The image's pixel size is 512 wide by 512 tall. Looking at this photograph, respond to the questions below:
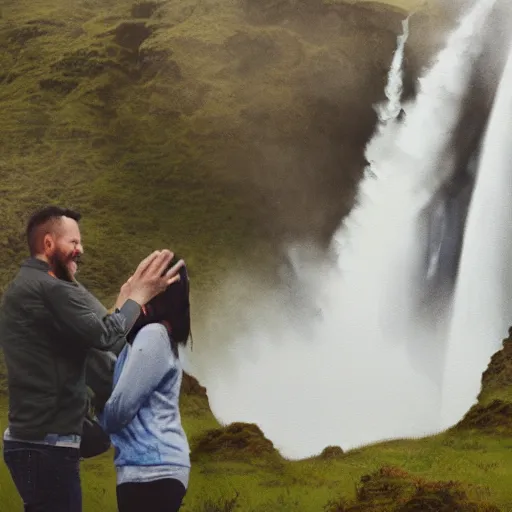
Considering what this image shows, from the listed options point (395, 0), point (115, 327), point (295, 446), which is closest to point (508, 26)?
point (395, 0)

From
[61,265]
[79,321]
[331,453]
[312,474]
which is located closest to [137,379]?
[79,321]

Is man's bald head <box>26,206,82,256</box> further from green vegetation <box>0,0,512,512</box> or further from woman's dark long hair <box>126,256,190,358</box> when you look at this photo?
green vegetation <box>0,0,512,512</box>

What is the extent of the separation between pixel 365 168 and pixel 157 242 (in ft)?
6.54

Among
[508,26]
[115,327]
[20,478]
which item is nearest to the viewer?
[20,478]

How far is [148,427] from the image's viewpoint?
2.73 metres

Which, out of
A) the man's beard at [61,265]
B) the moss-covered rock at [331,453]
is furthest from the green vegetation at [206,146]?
the man's beard at [61,265]

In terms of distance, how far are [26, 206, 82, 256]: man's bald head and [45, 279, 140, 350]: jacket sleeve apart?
37 cm

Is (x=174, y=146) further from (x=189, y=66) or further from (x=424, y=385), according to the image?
(x=424, y=385)

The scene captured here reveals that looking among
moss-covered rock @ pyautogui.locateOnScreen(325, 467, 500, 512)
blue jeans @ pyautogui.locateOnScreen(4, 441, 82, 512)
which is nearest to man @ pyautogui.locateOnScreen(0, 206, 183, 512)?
blue jeans @ pyautogui.locateOnScreen(4, 441, 82, 512)

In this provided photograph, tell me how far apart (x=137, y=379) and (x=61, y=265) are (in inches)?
32.2

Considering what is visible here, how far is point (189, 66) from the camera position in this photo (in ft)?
21.0

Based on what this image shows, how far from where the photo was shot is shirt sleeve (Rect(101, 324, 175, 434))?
2682 millimetres

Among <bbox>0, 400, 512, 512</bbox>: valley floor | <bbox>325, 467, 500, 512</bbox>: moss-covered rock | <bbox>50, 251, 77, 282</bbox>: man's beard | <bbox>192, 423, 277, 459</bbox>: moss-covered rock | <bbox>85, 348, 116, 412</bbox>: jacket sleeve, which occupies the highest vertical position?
<bbox>50, 251, 77, 282</bbox>: man's beard

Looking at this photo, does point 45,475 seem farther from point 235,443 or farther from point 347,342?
point 347,342
